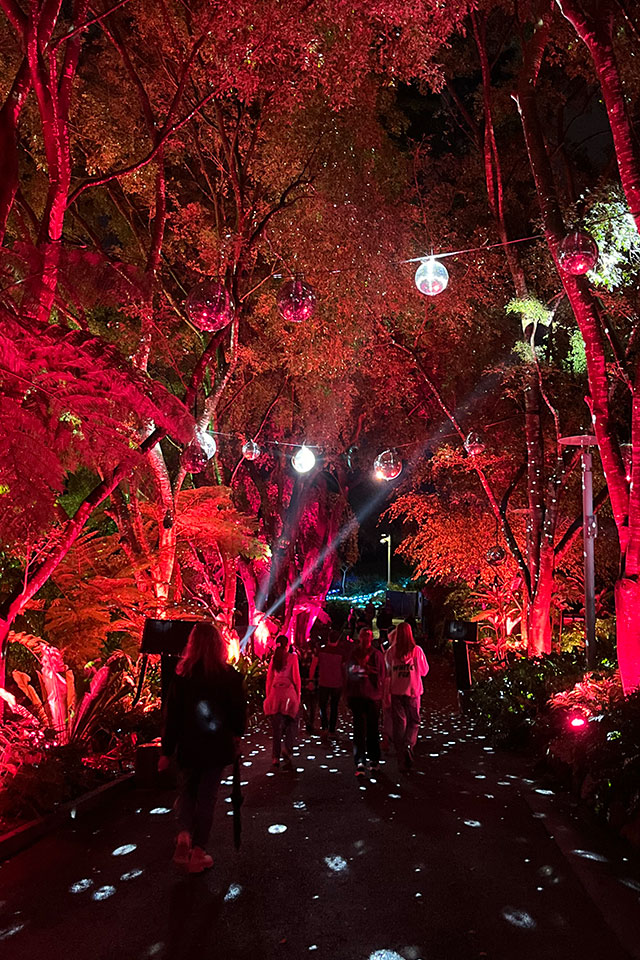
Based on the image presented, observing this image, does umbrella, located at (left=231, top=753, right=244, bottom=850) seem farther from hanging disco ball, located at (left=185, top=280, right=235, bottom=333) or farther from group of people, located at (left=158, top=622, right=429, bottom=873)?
hanging disco ball, located at (left=185, top=280, right=235, bottom=333)

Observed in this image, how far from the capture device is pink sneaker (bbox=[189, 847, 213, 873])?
18.6ft

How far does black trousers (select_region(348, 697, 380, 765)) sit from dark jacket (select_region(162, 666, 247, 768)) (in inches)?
166

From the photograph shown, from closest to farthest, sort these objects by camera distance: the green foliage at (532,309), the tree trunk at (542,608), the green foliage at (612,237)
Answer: the green foliage at (612,237) → the green foliage at (532,309) → the tree trunk at (542,608)

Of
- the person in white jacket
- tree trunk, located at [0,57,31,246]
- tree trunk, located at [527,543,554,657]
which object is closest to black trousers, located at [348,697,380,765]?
the person in white jacket

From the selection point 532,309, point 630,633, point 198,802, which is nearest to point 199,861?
point 198,802

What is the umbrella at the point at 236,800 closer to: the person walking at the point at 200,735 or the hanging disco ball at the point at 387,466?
the person walking at the point at 200,735

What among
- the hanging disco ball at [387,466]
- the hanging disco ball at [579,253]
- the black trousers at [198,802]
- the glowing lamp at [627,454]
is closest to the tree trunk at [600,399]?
the glowing lamp at [627,454]

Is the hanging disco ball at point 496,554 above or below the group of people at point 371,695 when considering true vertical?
above

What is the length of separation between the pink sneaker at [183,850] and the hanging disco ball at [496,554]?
50.7 ft

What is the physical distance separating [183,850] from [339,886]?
112 cm

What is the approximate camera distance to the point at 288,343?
53.1 feet

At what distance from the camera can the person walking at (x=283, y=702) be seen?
1023cm

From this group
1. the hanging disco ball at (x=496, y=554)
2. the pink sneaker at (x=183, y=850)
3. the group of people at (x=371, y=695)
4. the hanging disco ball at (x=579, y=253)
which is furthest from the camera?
the hanging disco ball at (x=496, y=554)

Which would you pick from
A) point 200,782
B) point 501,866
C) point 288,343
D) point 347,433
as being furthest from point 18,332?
point 347,433
